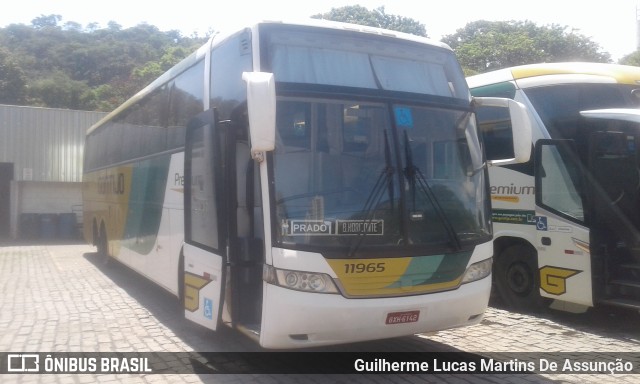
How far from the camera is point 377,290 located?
556 centimetres

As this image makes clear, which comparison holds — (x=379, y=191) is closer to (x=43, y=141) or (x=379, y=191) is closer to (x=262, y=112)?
(x=262, y=112)

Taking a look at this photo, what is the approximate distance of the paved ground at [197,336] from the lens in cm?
610

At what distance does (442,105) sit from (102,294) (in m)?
7.42

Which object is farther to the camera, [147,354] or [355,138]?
[147,354]

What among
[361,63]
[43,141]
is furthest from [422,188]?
[43,141]

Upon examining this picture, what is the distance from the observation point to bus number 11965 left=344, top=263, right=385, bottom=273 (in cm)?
543

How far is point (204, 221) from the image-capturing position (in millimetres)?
6613

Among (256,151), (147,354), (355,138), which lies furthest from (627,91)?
(147,354)

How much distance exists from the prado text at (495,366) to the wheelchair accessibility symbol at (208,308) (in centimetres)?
161

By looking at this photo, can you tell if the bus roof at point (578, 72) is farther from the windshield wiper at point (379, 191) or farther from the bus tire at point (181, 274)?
the bus tire at point (181, 274)

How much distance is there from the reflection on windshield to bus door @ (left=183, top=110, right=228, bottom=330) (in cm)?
87

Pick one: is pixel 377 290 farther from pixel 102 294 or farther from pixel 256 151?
pixel 102 294

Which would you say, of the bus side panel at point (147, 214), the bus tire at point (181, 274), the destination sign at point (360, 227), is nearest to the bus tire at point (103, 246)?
the bus side panel at point (147, 214)


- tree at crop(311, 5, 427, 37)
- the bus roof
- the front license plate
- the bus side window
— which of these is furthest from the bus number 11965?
tree at crop(311, 5, 427, 37)
